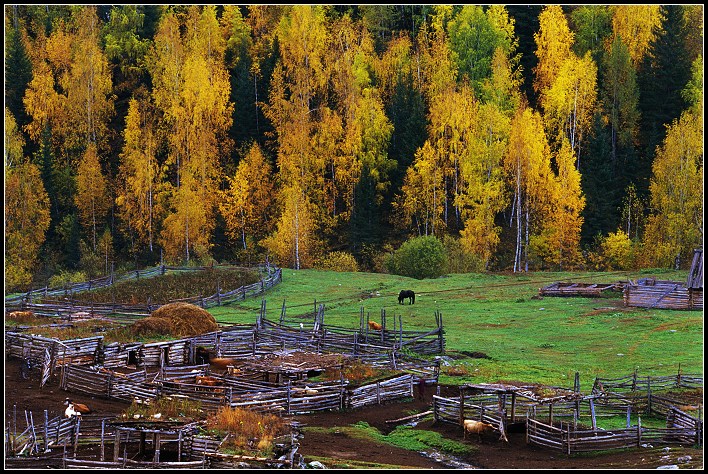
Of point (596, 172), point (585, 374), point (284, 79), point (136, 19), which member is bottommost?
point (585, 374)

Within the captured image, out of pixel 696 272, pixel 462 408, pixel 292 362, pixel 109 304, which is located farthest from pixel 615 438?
pixel 109 304

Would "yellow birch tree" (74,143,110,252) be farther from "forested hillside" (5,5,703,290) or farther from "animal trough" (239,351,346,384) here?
"animal trough" (239,351,346,384)

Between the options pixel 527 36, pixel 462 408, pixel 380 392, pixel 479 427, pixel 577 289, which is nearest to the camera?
pixel 479 427

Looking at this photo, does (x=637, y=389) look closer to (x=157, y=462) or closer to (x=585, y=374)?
(x=585, y=374)

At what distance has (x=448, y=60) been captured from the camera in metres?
100

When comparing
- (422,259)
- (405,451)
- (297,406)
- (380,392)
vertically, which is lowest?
(405,451)

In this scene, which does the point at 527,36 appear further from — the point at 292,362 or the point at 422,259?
the point at 292,362

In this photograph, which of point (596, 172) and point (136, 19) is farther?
point (136, 19)

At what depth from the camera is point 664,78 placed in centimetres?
9612

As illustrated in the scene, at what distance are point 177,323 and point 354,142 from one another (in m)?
46.7

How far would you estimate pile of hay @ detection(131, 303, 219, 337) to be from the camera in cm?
4742

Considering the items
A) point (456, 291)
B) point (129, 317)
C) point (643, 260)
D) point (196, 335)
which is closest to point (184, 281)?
point (129, 317)

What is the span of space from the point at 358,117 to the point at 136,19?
1109 inches

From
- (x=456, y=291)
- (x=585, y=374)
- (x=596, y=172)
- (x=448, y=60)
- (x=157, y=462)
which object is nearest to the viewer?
(x=157, y=462)
